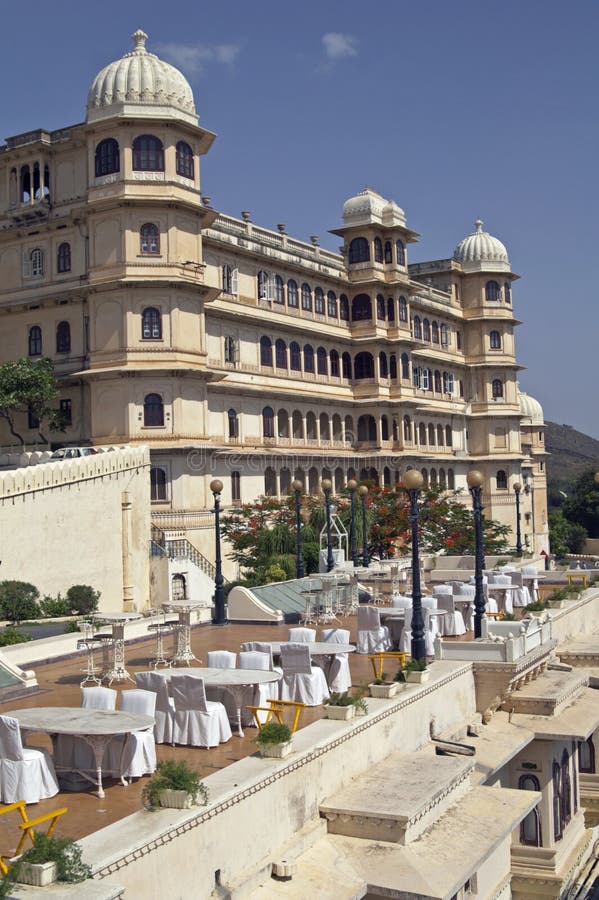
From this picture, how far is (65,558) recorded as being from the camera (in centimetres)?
3425

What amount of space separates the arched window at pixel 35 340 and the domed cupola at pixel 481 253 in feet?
126

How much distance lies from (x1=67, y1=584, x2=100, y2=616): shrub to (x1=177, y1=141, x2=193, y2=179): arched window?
1925cm

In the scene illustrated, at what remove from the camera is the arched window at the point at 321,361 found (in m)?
59.3

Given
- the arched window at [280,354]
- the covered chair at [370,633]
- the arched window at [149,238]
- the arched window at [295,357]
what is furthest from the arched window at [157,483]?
the covered chair at [370,633]

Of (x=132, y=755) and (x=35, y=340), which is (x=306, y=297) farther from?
(x=132, y=755)

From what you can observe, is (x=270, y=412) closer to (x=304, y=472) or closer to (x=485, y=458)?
(x=304, y=472)

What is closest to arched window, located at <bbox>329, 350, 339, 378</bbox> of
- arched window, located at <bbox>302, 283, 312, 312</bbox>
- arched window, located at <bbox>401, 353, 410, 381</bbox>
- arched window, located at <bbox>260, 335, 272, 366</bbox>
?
arched window, located at <bbox>302, 283, 312, 312</bbox>

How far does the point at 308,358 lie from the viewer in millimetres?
58281

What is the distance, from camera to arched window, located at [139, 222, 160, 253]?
143 ft

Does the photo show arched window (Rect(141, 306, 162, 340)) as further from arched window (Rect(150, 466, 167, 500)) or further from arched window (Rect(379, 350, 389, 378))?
arched window (Rect(379, 350, 389, 378))

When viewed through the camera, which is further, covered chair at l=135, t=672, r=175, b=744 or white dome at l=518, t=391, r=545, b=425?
white dome at l=518, t=391, r=545, b=425

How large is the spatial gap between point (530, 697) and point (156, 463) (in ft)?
83.8

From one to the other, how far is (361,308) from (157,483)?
23.5 m

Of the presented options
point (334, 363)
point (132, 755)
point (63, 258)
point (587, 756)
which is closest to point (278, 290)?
point (334, 363)
